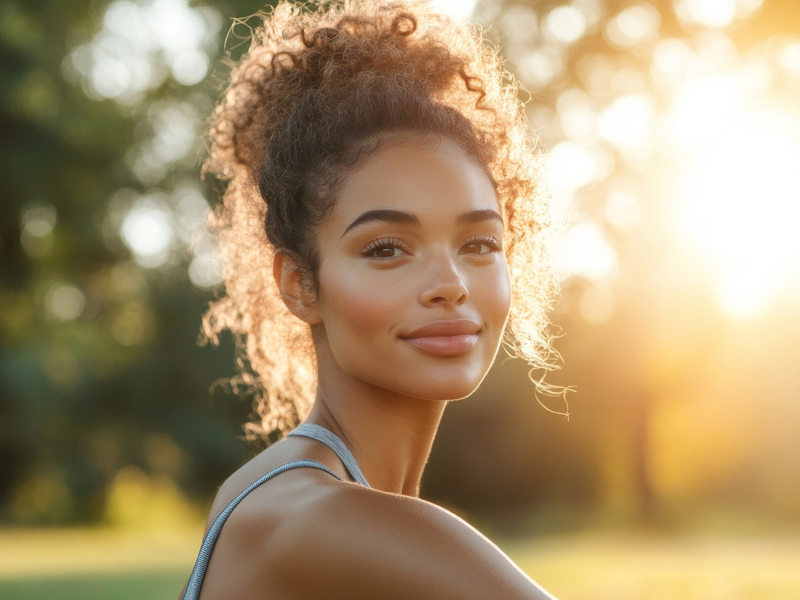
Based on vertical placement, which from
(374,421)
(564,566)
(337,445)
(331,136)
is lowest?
(337,445)

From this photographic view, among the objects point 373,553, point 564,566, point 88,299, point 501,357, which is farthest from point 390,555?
point 88,299

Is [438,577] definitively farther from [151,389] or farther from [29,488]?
[29,488]

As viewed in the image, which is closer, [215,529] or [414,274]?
[215,529]

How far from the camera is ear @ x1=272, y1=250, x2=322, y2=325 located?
7.97ft

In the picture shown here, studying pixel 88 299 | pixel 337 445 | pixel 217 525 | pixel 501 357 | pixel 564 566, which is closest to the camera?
pixel 217 525

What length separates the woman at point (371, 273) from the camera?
1.71 m

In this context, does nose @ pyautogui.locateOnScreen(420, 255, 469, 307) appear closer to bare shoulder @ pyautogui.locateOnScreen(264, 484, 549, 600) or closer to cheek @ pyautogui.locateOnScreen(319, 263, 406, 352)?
cheek @ pyautogui.locateOnScreen(319, 263, 406, 352)

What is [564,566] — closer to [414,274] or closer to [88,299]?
[414,274]

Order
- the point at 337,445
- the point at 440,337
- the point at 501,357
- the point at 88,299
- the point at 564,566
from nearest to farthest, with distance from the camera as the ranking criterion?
the point at 440,337 → the point at 337,445 → the point at 564,566 → the point at 501,357 → the point at 88,299

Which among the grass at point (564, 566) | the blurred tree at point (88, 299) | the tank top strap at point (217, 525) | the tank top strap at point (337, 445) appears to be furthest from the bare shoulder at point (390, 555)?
the blurred tree at point (88, 299)

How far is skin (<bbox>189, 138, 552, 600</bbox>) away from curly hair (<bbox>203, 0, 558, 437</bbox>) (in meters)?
0.11

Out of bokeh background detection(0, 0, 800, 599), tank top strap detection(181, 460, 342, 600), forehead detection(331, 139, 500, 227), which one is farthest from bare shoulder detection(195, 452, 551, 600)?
bokeh background detection(0, 0, 800, 599)

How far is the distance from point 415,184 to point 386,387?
0.53 metres

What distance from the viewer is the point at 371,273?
220 centimetres
